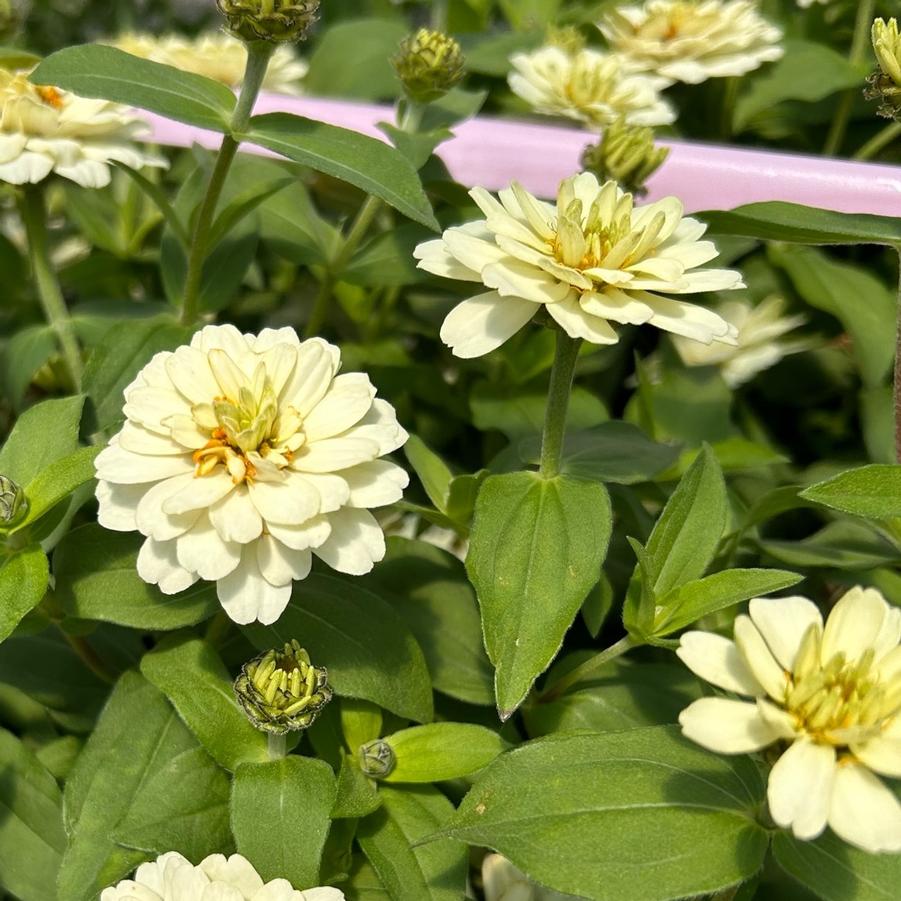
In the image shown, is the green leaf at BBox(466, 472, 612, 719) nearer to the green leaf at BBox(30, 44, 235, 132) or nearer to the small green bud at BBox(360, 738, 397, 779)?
the small green bud at BBox(360, 738, 397, 779)

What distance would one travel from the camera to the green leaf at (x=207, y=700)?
1.94 feet

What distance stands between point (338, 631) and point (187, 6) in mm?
1625

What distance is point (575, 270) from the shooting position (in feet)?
1.89

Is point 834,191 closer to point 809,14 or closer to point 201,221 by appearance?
point 201,221

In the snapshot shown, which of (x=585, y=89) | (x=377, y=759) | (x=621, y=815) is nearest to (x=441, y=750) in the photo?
(x=377, y=759)

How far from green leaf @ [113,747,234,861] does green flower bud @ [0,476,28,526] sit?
0.51 ft

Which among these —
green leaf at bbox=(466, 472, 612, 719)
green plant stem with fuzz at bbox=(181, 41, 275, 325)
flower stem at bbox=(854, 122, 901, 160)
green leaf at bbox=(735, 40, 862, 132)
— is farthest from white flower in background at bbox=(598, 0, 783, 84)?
green leaf at bbox=(466, 472, 612, 719)

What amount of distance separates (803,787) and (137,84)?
0.52m

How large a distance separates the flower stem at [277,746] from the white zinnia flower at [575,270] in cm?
22

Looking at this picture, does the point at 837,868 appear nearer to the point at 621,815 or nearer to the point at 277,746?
the point at 621,815

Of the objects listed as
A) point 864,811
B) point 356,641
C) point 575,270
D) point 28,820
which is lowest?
point 28,820

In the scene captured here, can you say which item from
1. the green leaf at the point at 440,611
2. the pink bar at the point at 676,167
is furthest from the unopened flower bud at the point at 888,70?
the green leaf at the point at 440,611

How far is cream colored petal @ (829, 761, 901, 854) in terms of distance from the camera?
0.43 m

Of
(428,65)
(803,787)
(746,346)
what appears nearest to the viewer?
(803,787)
